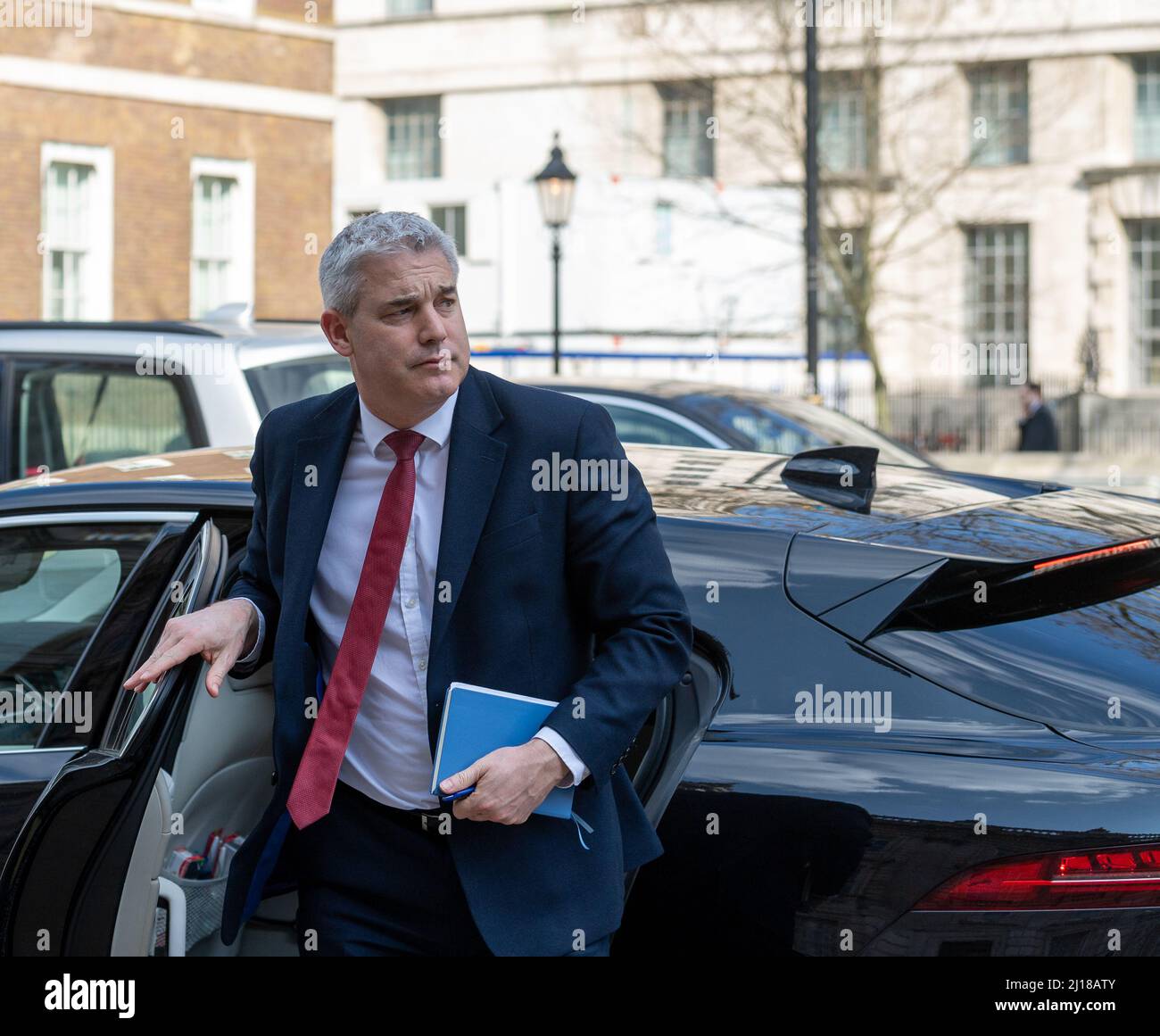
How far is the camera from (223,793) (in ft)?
10.6

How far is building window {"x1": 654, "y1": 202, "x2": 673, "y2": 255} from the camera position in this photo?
1066 inches

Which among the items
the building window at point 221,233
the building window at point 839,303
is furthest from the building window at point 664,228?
the building window at point 221,233

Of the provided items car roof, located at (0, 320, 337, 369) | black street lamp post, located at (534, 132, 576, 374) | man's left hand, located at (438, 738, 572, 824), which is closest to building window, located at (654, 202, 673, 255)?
black street lamp post, located at (534, 132, 576, 374)

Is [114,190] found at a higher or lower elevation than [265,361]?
higher

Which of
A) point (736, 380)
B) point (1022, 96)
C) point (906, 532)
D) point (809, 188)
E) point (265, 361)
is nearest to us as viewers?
point (906, 532)

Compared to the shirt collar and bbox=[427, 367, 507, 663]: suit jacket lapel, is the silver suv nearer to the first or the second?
the shirt collar

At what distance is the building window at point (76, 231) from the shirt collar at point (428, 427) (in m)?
18.5

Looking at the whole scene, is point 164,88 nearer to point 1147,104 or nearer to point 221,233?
point 221,233

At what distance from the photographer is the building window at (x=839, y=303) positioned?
97.9 ft

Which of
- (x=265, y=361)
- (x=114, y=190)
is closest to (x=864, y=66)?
(x=114, y=190)

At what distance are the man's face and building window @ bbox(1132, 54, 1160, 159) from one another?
117 feet
